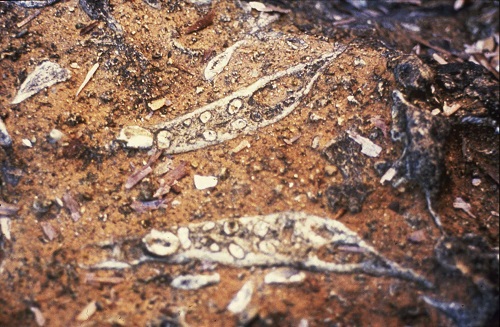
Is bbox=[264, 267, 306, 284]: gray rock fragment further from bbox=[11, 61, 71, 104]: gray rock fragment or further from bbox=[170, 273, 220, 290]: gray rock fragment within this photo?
bbox=[11, 61, 71, 104]: gray rock fragment

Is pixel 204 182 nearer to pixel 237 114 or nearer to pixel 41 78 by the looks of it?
pixel 237 114

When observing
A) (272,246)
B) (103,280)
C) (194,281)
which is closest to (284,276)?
(272,246)

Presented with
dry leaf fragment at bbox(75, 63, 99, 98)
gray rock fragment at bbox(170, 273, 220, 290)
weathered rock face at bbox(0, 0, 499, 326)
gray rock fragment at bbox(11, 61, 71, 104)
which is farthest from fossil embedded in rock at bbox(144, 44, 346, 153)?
gray rock fragment at bbox(170, 273, 220, 290)

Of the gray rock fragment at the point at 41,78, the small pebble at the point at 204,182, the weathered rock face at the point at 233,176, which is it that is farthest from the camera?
the gray rock fragment at the point at 41,78

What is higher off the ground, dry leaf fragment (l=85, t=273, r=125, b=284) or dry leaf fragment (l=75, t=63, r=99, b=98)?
dry leaf fragment (l=75, t=63, r=99, b=98)

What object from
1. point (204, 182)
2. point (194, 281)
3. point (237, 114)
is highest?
point (237, 114)

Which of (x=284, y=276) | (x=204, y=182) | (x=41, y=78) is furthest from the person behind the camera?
(x=41, y=78)

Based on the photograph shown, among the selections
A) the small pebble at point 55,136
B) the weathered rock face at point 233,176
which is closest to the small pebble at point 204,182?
the weathered rock face at point 233,176

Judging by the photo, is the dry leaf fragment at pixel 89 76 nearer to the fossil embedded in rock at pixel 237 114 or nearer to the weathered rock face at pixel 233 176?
the weathered rock face at pixel 233 176

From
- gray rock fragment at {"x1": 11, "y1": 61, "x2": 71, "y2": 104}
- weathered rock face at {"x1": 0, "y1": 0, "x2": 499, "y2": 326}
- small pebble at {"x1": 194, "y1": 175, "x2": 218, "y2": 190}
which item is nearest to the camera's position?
weathered rock face at {"x1": 0, "y1": 0, "x2": 499, "y2": 326}
